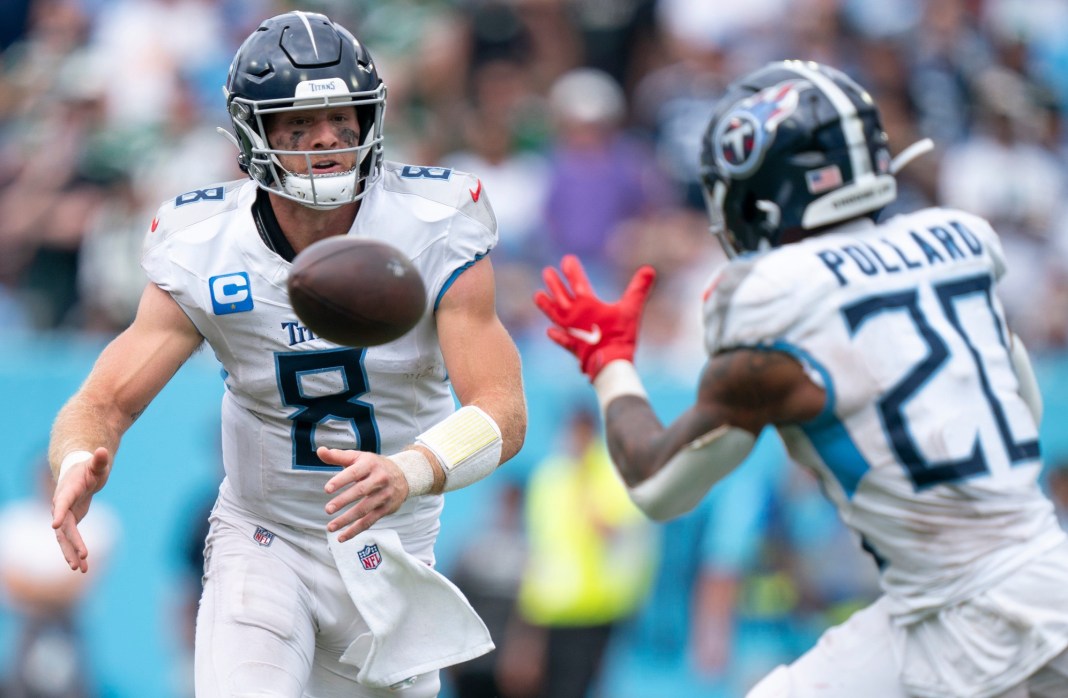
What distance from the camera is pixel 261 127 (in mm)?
4238

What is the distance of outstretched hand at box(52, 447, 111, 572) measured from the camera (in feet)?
12.5

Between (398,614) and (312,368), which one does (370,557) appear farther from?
(312,368)

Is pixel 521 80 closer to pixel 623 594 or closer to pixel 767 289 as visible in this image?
pixel 623 594

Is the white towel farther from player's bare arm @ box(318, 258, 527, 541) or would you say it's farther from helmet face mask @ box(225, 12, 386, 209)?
helmet face mask @ box(225, 12, 386, 209)

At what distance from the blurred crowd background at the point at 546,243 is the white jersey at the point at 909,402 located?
173 inches

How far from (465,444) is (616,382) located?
40 cm

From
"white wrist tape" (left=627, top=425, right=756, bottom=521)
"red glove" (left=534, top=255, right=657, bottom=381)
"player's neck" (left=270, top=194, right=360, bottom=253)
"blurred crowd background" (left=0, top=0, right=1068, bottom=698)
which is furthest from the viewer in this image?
"blurred crowd background" (left=0, top=0, right=1068, bottom=698)

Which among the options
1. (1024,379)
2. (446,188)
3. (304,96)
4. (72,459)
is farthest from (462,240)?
(1024,379)

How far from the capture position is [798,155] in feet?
11.8

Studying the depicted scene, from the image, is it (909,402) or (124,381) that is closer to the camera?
(909,402)

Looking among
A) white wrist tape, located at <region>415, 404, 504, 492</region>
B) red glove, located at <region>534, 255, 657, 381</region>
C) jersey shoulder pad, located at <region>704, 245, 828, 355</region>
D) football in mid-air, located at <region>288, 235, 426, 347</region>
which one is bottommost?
white wrist tape, located at <region>415, 404, 504, 492</region>

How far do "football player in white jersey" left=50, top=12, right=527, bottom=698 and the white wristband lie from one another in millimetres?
14

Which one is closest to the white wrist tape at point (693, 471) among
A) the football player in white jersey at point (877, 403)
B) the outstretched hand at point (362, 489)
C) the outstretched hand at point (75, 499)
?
the football player in white jersey at point (877, 403)

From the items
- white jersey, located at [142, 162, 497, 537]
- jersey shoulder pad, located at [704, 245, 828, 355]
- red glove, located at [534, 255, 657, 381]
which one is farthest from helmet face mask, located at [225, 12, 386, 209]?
jersey shoulder pad, located at [704, 245, 828, 355]
